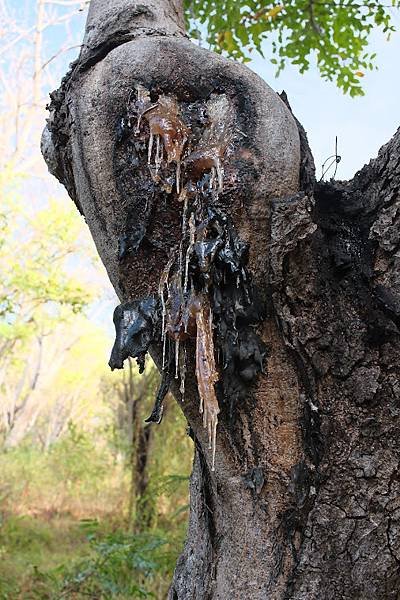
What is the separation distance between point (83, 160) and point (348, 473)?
0.77 meters

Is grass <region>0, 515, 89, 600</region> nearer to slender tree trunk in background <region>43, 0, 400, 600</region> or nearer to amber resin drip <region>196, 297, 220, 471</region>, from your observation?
slender tree trunk in background <region>43, 0, 400, 600</region>

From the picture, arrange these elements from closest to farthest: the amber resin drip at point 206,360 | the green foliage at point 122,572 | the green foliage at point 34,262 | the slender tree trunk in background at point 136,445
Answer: the amber resin drip at point 206,360 → the green foliage at point 122,572 → the slender tree trunk in background at point 136,445 → the green foliage at point 34,262

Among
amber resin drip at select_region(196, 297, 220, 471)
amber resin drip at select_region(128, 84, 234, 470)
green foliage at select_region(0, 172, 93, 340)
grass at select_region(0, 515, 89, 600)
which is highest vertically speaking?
green foliage at select_region(0, 172, 93, 340)

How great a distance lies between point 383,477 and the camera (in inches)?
39.5

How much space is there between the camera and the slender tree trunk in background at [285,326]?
101 cm

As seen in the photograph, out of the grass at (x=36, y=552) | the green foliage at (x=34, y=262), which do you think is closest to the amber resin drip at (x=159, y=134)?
the grass at (x=36, y=552)

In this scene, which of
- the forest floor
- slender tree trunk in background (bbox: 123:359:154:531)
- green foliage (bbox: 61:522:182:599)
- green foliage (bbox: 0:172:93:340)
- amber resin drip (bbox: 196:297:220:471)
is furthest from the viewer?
green foliage (bbox: 0:172:93:340)

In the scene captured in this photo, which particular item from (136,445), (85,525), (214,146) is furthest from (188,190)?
(136,445)

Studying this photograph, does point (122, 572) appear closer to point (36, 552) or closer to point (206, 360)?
point (36, 552)

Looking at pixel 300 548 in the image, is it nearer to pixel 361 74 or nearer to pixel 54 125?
pixel 54 125

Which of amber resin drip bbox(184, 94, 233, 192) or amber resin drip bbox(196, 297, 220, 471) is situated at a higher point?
amber resin drip bbox(184, 94, 233, 192)

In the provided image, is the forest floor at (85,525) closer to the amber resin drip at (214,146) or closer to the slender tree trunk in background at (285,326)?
the slender tree trunk in background at (285,326)

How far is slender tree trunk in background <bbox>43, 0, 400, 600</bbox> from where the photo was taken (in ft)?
3.33

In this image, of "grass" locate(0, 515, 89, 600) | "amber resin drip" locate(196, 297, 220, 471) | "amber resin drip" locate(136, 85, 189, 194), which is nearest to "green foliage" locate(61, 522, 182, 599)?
"grass" locate(0, 515, 89, 600)
